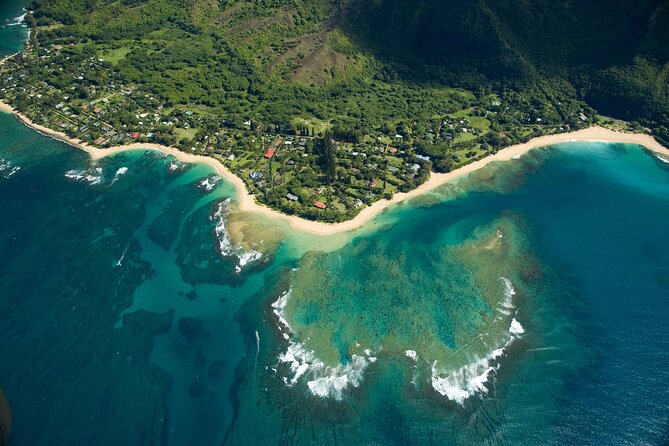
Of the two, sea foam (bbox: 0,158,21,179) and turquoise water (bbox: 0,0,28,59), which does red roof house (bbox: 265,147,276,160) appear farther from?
turquoise water (bbox: 0,0,28,59)

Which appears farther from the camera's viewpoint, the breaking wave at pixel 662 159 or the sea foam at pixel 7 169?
the breaking wave at pixel 662 159

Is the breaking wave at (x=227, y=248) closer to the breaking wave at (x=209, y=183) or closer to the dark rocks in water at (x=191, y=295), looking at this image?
the dark rocks in water at (x=191, y=295)

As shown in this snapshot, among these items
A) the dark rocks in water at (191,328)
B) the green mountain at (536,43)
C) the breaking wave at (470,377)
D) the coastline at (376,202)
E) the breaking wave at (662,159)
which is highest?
the green mountain at (536,43)

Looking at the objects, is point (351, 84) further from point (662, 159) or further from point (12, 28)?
point (12, 28)

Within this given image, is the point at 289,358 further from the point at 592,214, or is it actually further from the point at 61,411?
the point at 592,214

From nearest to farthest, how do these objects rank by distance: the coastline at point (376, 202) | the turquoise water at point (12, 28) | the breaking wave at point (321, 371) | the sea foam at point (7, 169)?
1. the breaking wave at point (321, 371)
2. the coastline at point (376, 202)
3. the sea foam at point (7, 169)
4. the turquoise water at point (12, 28)

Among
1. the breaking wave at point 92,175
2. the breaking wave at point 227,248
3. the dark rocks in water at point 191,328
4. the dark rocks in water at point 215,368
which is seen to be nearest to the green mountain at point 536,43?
the breaking wave at point 227,248

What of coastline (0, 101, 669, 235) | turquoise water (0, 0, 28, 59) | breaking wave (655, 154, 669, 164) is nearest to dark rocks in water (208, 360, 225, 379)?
coastline (0, 101, 669, 235)

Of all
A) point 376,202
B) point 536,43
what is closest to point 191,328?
point 376,202

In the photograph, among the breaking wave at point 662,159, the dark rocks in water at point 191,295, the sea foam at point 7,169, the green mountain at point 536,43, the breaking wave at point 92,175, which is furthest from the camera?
the green mountain at point 536,43
